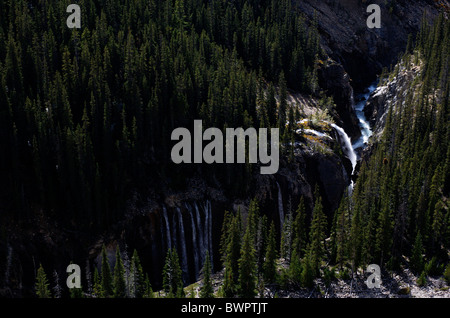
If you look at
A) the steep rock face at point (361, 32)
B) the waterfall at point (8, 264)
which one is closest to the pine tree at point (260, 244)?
the waterfall at point (8, 264)

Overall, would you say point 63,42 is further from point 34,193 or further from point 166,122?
point 34,193

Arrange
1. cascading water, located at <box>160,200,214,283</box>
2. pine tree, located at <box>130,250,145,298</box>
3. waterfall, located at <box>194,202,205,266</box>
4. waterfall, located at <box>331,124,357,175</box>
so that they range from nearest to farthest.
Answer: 1. pine tree, located at <box>130,250,145,298</box>
2. cascading water, located at <box>160,200,214,283</box>
3. waterfall, located at <box>194,202,205,266</box>
4. waterfall, located at <box>331,124,357,175</box>

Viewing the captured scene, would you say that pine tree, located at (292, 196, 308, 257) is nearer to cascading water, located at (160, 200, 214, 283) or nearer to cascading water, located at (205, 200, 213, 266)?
cascading water, located at (160, 200, 214, 283)

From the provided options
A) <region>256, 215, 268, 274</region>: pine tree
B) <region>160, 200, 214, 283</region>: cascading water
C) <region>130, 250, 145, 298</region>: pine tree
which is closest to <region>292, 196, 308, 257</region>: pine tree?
<region>256, 215, 268, 274</region>: pine tree

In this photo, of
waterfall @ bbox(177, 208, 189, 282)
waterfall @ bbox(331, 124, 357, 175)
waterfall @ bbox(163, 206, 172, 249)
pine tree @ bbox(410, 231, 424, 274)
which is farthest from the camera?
waterfall @ bbox(331, 124, 357, 175)

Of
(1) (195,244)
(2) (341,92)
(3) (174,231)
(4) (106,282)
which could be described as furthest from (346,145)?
(4) (106,282)

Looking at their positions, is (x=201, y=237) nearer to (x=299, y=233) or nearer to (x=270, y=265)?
(x=299, y=233)

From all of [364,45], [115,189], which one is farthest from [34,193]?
[364,45]
